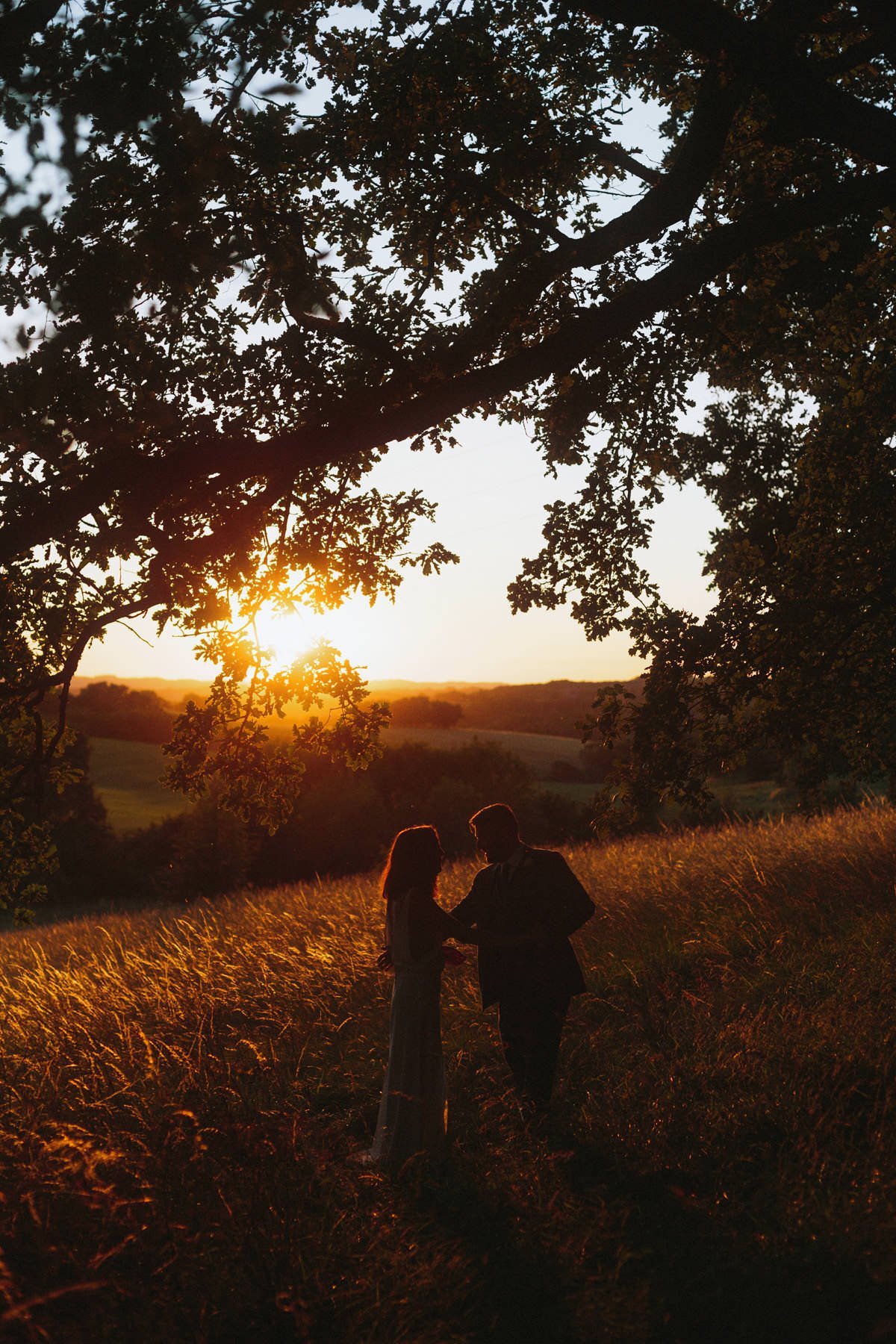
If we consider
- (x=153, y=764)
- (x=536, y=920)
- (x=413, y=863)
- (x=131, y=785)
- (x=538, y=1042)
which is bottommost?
(x=131, y=785)

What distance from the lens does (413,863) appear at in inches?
251

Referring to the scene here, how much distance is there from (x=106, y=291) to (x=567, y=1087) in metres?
6.50

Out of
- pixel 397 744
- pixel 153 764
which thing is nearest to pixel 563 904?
pixel 397 744

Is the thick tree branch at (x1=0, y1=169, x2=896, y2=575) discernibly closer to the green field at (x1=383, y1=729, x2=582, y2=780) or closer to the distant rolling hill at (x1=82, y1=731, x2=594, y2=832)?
the distant rolling hill at (x1=82, y1=731, x2=594, y2=832)

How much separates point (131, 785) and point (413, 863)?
215ft

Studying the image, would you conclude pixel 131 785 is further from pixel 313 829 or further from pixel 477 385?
pixel 477 385

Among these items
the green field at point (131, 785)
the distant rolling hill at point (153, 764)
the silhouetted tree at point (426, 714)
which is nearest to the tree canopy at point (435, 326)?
the distant rolling hill at point (153, 764)

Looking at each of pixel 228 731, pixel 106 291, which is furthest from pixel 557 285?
pixel 228 731

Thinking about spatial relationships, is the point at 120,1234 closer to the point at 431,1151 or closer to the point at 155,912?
the point at 431,1151

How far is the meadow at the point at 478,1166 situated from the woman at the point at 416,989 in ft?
1.07

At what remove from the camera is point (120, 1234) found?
14.8 feet

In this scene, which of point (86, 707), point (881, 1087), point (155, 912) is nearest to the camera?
point (881, 1087)

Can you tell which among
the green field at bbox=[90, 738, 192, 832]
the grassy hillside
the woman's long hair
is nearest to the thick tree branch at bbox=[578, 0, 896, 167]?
the woman's long hair

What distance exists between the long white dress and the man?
47 centimetres
